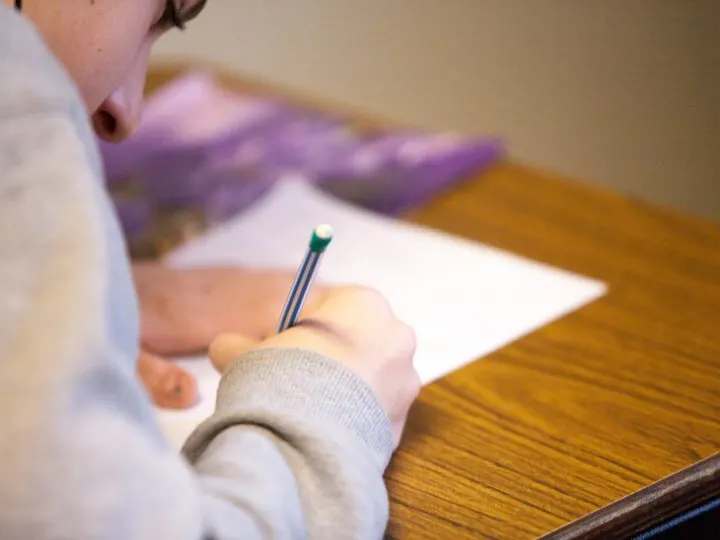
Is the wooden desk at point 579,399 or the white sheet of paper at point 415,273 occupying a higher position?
the wooden desk at point 579,399

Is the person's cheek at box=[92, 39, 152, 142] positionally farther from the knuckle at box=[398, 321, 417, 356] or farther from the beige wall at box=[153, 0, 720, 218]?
the beige wall at box=[153, 0, 720, 218]

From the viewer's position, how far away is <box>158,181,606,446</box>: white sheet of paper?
0.64m

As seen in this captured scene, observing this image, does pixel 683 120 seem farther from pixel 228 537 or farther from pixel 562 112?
pixel 228 537

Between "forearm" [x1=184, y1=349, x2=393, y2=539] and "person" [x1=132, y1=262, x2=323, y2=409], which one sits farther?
"person" [x1=132, y1=262, x2=323, y2=409]

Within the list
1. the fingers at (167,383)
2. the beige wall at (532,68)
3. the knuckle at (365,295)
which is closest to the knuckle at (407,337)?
the knuckle at (365,295)

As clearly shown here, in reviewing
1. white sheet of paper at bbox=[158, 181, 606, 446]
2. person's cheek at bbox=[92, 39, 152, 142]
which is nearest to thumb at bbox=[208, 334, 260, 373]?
white sheet of paper at bbox=[158, 181, 606, 446]

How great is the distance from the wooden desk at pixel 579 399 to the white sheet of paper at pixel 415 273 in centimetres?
2

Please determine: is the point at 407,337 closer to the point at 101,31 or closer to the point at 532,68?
the point at 101,31

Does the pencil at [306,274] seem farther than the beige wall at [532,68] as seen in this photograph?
No

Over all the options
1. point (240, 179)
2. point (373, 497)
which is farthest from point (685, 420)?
point (240, 179)

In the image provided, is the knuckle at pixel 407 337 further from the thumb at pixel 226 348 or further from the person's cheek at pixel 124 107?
the person's cheek at pixel 124 107

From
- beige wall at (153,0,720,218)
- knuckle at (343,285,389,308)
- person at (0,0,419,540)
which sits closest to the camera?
person at (0,0,419,540)

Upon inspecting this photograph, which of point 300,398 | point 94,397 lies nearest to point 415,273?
point 300,398

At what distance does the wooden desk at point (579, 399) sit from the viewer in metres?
0.49
